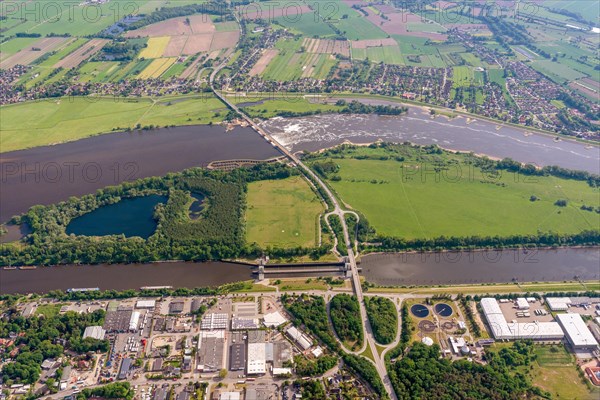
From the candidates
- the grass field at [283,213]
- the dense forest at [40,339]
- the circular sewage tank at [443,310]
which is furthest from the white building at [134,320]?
the circular sewage tank at [443,310]

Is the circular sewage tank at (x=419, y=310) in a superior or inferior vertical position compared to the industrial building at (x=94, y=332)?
superior

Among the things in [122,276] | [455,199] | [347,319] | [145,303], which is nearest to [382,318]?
[347,319]

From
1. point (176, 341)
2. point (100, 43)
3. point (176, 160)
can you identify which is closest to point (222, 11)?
point (100, 43)

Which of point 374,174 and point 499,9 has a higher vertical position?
point 499,9

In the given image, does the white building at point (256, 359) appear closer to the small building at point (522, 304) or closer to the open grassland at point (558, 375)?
the open grassland at point (558, 375)

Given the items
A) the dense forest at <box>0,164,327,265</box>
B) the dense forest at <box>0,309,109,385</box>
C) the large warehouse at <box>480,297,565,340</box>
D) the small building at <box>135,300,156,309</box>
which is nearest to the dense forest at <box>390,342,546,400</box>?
the large warehouse at <box>480,297,565,340</box>

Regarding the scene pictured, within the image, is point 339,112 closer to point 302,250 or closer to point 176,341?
point 302,250
